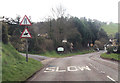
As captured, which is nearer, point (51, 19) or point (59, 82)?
point (59, 82)

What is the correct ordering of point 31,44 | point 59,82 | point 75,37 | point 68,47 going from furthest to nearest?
point 75,37 < point 68,47 < point 31,44 < point 59,82

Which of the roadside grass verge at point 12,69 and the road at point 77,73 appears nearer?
the roadside grass verge at point 12,69

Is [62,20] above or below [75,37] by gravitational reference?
above

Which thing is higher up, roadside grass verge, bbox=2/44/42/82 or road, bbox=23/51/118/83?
roadside grass verge, bbox=2/44/42/82

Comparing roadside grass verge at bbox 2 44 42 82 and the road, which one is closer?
roadside grass verge at bbox 2 44 42 82

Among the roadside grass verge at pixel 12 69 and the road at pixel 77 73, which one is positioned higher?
the roadside grass verge at pixel 12 69

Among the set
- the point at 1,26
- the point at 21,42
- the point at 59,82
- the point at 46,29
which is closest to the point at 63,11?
the point at 46,29

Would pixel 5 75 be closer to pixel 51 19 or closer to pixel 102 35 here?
pixel 51 19

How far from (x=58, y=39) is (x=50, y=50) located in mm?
7175

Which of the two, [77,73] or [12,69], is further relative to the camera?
[77,73]

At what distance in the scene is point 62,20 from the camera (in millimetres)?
57656

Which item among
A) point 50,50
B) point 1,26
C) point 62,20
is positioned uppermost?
point 62,20

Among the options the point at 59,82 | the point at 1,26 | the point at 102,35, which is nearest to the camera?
the point at 59,82

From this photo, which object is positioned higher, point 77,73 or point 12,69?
point 12,69
